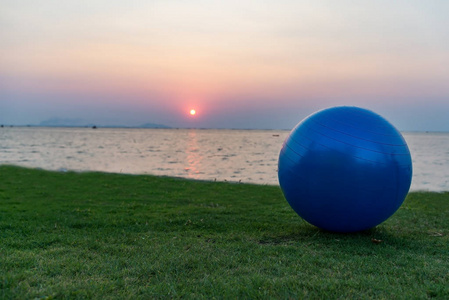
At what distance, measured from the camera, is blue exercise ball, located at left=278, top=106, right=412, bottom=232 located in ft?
20.8

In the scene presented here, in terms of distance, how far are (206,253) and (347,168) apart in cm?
287

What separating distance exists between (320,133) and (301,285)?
296cm

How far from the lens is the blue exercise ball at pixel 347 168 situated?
6.33 meters

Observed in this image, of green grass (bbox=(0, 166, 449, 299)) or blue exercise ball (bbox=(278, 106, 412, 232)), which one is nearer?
green grass (bbox=(0, 166, 449, 299))

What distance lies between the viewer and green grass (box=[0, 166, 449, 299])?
4449 millimetres

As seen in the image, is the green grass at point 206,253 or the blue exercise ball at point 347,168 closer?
the green grass at point 206,253

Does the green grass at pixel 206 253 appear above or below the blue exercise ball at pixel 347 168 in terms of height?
below

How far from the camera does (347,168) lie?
6.30 m

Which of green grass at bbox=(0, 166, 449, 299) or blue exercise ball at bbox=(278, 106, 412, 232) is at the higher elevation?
blue exercise ball at bbox=(278, 106, 412, 232)

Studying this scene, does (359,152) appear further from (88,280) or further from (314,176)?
(88,280)

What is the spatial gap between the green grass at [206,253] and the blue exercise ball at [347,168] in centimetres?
64

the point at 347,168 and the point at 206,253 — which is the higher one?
the point at 347,168

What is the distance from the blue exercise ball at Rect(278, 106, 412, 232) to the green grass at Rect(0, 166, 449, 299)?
25.0 inches

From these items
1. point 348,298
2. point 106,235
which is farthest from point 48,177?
point 348,298
